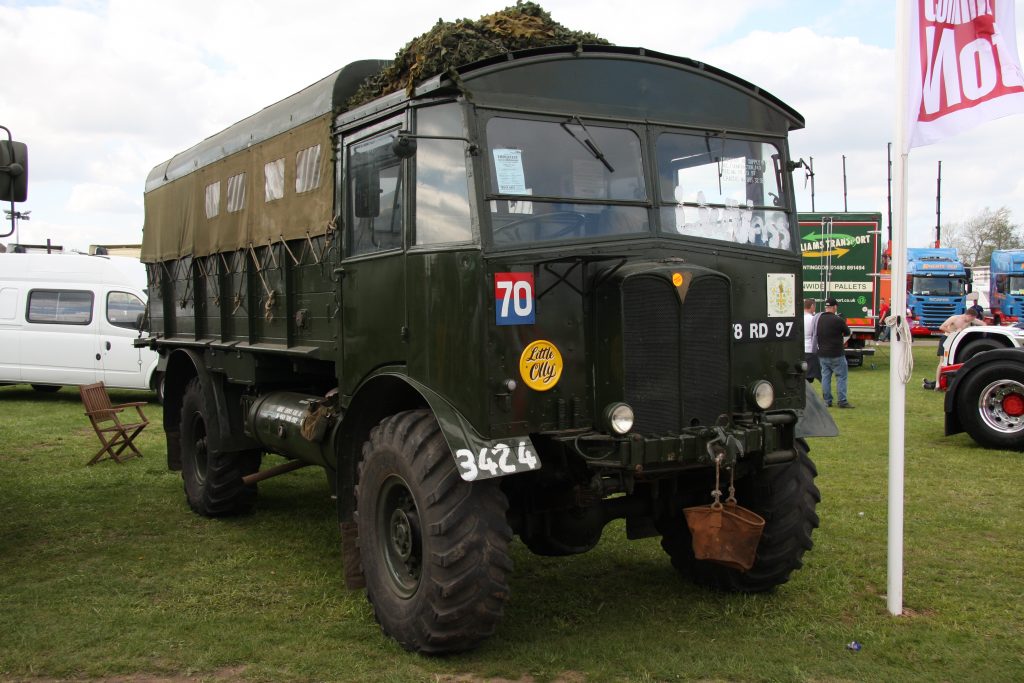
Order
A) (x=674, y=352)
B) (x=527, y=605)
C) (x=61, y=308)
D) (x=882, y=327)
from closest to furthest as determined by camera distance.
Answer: (x=674, y=352) → (x=527, y=605) → (x=61, y=308) → (x=882, y=327)

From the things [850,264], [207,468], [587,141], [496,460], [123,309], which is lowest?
[207,468]

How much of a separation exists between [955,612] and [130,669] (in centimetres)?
462

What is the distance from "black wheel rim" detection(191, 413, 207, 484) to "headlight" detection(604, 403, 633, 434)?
5057 millimetres

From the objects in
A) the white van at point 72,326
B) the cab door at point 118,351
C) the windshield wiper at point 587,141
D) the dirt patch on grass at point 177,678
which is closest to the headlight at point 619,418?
the windshield wiper at point 587,141

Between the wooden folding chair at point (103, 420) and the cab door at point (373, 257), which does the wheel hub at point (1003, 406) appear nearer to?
the cab door at point (373, 257)

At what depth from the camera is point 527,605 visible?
580 centimetres

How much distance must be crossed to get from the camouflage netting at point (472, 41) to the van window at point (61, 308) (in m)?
13.6

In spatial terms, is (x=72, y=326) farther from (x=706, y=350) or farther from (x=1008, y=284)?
(x=1008, y=284)

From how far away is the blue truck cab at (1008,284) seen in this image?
96.4 feet

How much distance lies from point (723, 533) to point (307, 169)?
3758mm

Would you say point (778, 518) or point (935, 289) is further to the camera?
point (935, 289)

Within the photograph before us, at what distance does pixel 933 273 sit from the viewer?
31188mm

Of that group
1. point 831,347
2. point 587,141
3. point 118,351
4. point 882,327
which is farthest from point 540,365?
point 882,327

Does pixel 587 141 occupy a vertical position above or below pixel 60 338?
above
